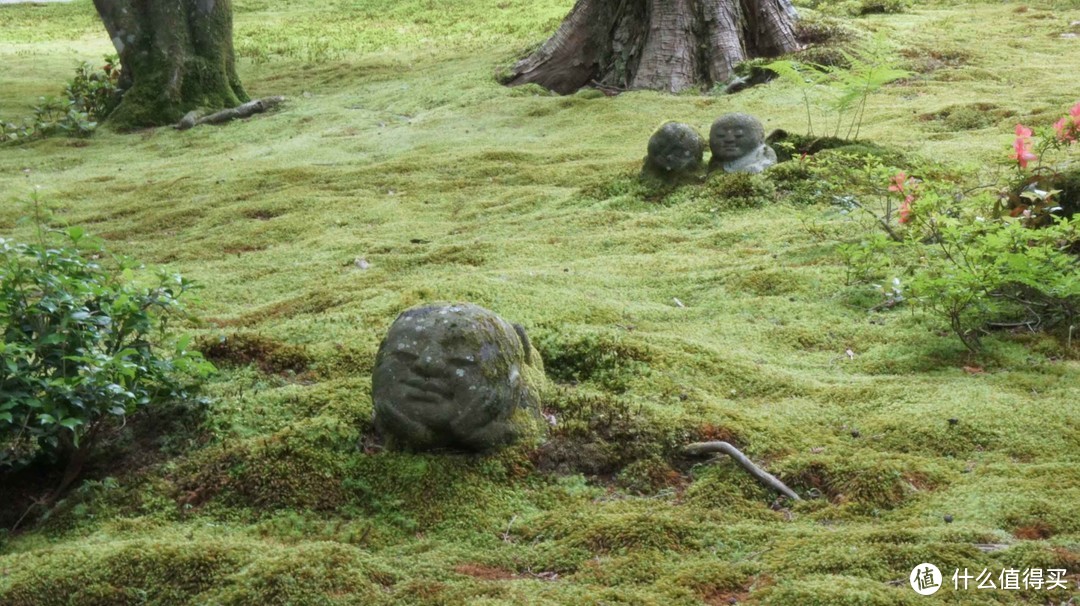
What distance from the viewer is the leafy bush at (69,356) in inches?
159

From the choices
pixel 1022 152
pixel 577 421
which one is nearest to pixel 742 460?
pixel 577 421

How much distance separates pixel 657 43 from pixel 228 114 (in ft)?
21.3

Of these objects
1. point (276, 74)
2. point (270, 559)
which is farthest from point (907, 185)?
point (276, 74)

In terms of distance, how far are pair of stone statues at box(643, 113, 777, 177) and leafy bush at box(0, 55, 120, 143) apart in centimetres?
943

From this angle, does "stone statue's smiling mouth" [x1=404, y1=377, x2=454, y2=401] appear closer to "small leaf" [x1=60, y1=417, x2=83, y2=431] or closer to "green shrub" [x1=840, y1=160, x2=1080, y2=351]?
"small leaf" [x1=60, y1=417, x2=83, y2=431]

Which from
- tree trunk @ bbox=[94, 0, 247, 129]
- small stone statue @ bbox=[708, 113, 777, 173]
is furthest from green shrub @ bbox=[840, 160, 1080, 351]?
tree trunk @ bbox=[94, 0, 247, 129]

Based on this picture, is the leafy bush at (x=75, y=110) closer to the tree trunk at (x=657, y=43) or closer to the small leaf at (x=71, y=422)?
the tree trunk at (x=657, y=43)

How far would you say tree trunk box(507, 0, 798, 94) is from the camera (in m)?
14.2

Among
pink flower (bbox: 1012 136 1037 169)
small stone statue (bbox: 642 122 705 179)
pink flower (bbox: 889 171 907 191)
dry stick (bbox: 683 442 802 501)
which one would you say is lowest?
dry stick (bbox: 683 442 802 501)

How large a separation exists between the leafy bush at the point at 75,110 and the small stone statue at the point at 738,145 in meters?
9.92

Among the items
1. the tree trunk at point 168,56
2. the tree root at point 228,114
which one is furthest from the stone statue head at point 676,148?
the tree trunk at point 168,56

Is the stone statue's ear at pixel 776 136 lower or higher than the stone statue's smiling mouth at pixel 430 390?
lower

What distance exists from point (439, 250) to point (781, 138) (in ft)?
13.0

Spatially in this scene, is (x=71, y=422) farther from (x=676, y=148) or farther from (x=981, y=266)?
(x=676, y=148)
